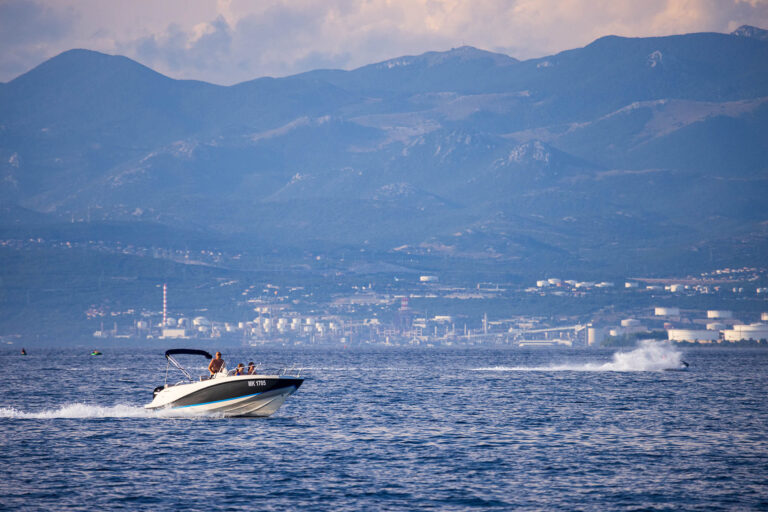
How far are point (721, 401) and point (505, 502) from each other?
53322 mm

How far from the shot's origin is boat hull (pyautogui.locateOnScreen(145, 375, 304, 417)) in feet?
227

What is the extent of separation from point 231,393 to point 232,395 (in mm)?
191

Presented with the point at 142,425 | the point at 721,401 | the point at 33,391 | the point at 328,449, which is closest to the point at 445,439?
the point at 328,449

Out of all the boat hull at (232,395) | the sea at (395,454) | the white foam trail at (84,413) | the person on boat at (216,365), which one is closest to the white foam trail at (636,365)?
the sea at (395,454)

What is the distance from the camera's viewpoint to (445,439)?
65.2 m

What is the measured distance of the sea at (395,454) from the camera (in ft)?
155

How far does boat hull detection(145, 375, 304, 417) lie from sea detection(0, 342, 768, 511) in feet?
3.23

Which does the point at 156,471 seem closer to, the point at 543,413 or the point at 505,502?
the point at 505,502

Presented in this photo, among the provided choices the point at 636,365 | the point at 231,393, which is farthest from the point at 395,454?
the point at 636,365

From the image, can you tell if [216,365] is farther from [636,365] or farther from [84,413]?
[636,365]

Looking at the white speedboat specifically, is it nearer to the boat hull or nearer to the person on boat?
the boat hull

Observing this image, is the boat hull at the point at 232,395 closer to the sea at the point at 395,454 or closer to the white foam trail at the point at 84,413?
the sea at the point at 395,454

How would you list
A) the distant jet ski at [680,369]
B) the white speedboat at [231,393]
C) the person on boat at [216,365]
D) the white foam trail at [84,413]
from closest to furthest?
the person on boat at [216,365] < the white speedboat at [231,393] < the white foam trail at [84,413] < the distant jet ski at [680,369]

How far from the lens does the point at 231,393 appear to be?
69.4 m
